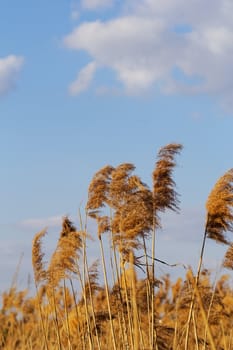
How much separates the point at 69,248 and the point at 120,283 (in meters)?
0.51

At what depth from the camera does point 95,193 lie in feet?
19.3

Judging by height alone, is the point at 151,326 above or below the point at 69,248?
below

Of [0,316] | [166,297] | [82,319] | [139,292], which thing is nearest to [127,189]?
[139,292]

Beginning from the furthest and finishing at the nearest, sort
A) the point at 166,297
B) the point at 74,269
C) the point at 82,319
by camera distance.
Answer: the point at 166,297
the point at 82,319
the point at 74,269

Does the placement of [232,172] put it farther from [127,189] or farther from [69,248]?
[69,248]

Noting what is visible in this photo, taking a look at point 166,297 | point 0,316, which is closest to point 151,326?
point 0,316

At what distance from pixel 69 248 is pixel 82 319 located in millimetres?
900

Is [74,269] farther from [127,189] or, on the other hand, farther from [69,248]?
[127,189]

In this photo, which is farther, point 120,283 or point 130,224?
point 120,283

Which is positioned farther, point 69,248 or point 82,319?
point 82,319

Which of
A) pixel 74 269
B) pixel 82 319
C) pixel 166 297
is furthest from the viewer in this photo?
pixel 166 297

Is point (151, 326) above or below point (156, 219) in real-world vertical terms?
below

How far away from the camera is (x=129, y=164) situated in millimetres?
5691

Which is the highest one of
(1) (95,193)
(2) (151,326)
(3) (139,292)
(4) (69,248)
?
(1) (95,193)
